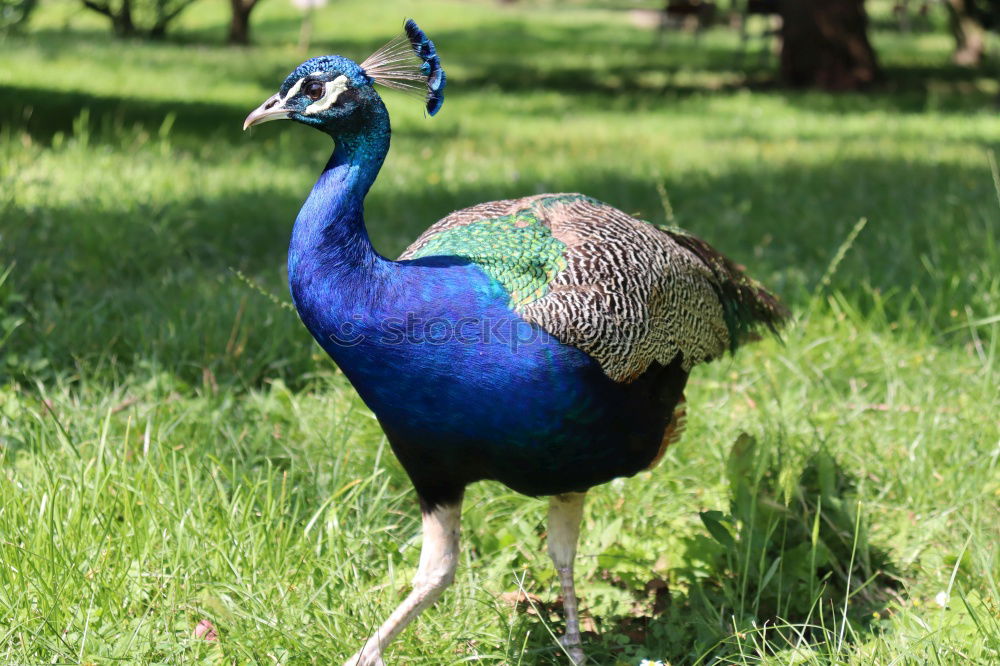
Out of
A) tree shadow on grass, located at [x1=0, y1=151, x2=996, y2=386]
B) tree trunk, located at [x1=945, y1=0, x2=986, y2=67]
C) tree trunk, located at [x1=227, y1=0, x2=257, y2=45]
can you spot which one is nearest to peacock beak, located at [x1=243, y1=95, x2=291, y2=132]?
tree shadow on grass, located at [x1=0, y1=151, x2=996, y2=386]

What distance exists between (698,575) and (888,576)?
0.56m

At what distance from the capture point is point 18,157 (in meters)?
5.89

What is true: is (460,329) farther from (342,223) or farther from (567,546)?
(567,546)

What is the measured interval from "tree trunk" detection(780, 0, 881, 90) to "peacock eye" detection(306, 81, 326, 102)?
11.1m

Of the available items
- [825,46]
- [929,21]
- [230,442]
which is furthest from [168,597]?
[929,21]

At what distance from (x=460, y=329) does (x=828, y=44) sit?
449 inches

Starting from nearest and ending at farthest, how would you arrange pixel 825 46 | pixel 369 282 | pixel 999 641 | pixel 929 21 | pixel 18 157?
1. pixel 369 282
2. pixel 999 641
3. pixel 18 157
4. pixel 825 46
5. pixel 929 21

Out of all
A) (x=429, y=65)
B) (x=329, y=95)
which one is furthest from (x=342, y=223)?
(x=429, y=65)

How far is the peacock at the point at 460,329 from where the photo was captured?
2201 millimetres

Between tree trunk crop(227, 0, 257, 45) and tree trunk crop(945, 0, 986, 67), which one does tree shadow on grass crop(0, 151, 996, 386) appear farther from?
tree trunk crop(227, 0, 257, 45)

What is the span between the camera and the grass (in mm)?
2574

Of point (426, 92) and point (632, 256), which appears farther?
point (632, 256)

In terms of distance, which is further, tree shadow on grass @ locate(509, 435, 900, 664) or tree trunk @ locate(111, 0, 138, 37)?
tree trunk @ locate(111, 0, 138, 37)

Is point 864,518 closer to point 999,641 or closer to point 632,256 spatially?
point 999,641
